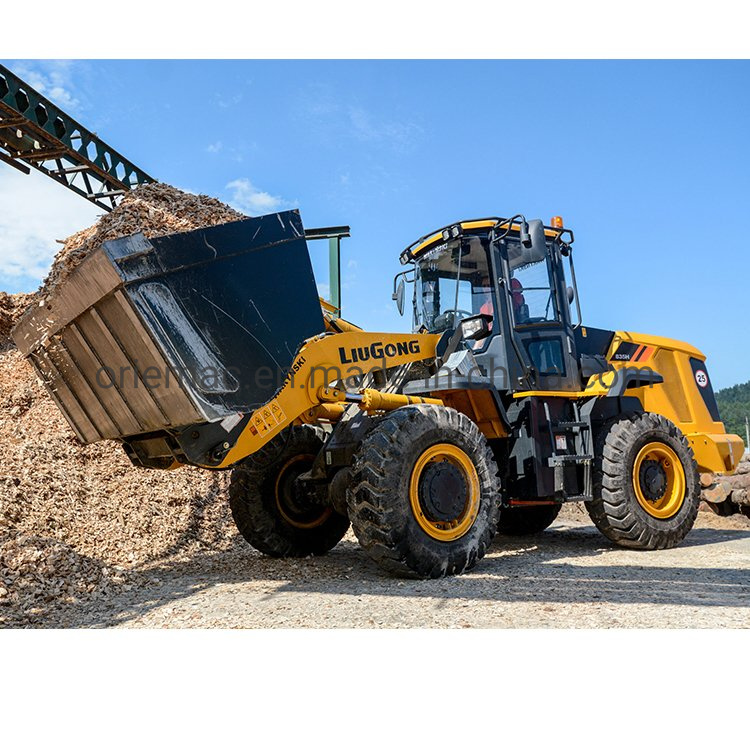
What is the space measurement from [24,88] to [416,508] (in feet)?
32.1

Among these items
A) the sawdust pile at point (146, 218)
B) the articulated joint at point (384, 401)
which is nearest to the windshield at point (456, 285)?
A: the articulated joint at point (384, 401)

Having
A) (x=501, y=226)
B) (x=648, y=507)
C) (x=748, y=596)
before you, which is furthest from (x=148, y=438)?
(x=648, y=507)

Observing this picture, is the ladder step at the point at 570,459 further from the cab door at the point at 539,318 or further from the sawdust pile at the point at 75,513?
the sawdust pile at the point at 75,513

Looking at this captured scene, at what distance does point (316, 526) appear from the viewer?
271 inches

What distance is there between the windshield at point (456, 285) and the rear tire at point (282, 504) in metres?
1.63

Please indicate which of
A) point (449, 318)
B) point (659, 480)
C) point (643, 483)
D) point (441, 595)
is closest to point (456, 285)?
point (449, 318)

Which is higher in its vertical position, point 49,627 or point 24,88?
point 24,88

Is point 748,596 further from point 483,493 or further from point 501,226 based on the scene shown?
point 501,226

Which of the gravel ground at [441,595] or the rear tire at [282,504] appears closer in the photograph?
the gravel ground at [441,595]

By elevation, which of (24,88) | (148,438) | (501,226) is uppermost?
(24,88)

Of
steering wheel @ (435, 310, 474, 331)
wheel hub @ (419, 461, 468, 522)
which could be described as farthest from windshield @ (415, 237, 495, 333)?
wheel hub @ (419, 461, 468, 522)

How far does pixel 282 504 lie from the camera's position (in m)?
6.75

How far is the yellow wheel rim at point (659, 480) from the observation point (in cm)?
727

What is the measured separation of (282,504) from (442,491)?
1.87 meters
